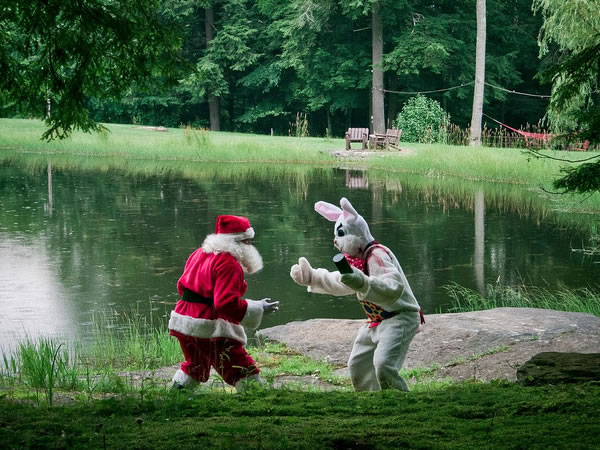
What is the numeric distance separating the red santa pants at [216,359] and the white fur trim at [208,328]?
0.04 metres

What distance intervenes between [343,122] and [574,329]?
41.8 m

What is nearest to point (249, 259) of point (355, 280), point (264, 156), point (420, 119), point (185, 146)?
point (355, 280)

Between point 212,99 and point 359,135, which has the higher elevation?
point 212,99

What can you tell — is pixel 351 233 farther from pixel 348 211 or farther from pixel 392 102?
pixel 392 102

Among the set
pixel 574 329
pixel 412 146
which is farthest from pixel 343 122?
pixel 574 329

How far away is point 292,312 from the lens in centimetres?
1045

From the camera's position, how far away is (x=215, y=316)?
553cm

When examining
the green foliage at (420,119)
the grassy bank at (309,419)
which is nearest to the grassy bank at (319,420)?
the grassy bank at (309,419)

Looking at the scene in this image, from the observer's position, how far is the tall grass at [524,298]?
10217mm

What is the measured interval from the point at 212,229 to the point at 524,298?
7.18 meters

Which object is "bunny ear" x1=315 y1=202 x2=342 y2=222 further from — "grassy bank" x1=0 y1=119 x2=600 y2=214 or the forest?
the forest

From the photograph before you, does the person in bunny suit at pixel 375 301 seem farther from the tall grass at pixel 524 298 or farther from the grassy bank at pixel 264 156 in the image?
the grassy bank at pixel 264 156

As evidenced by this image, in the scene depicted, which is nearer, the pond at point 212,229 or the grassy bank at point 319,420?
the grassy bank at point 319,420

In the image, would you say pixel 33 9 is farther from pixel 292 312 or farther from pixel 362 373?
pixel 292 312
